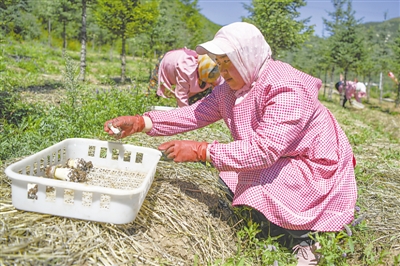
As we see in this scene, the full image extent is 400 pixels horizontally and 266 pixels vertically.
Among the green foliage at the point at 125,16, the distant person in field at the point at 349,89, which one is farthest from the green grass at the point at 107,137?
the distant person in field at the point at 349,89

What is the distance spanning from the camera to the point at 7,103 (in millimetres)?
3289

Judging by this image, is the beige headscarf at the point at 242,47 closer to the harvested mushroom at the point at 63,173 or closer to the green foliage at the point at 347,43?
the harvested mushroom at the point at 63,173

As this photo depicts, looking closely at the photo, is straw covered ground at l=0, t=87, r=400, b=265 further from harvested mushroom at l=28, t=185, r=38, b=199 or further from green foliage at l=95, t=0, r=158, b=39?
green foliage at l=95, t=0, r=158, b=39

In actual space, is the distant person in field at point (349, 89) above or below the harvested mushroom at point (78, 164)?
above

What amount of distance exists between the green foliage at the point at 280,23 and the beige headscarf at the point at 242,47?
10509 mm

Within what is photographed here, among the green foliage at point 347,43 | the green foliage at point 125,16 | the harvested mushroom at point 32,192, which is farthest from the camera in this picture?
the green foliage at point 347,43

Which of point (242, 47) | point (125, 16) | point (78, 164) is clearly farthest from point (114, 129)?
point (125, 16)

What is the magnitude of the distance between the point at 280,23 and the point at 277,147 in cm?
1108

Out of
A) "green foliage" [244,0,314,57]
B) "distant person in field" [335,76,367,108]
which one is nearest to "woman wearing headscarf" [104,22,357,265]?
"green foliage" [244,0,314,57]

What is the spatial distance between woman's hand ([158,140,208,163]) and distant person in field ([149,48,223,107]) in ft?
7.06

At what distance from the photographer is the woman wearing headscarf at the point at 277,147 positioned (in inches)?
66.1

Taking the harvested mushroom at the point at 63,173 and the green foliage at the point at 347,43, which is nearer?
the harvested mushroom at the point at 63,173

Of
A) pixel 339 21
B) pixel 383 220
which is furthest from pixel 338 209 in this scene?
pixel 339 21

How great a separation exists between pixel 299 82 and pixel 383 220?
120 centimetres
